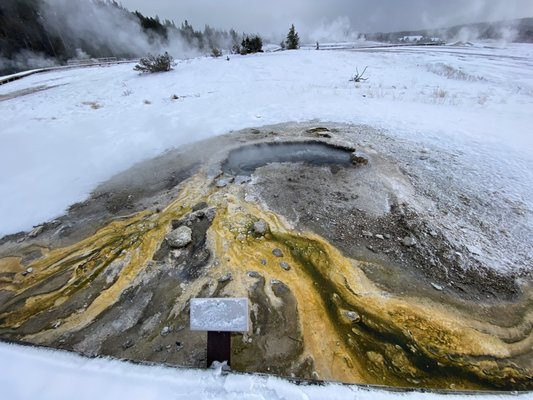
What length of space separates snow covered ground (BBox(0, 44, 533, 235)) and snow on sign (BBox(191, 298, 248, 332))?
13.5 ft

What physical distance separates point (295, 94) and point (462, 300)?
9096mm

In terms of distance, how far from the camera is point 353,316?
2.87 meters

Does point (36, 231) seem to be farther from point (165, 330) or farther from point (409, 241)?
point (409, 241)

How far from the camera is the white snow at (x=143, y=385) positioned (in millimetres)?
1518

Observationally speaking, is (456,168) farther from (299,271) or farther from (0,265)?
(0,265)

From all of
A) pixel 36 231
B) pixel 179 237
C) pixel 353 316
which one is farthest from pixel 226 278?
pixel 36 231

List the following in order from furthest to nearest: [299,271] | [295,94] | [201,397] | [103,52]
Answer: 1. [103,52]
2. [295,94]
3. [299,271]
4. [201,397]

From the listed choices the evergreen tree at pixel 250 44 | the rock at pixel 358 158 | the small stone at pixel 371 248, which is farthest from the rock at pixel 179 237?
the evergreen tree at pixel 250 44

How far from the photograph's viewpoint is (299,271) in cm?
338

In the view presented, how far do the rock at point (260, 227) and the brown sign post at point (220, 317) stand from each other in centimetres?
223

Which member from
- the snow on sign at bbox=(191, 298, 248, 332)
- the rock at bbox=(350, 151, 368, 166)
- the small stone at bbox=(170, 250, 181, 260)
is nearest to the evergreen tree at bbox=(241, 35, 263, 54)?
the rock at bbox=(350, 151, 368, 166)

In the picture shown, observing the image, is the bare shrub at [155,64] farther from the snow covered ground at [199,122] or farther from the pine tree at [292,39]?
the pine tree at [292,39]

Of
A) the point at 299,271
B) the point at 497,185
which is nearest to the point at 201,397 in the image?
the point at 299,271

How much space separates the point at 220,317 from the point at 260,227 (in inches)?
93.8
